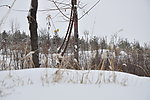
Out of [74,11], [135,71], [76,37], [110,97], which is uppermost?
[74,11]

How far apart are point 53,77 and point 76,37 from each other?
2098 millimetres

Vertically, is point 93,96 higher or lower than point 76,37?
lower

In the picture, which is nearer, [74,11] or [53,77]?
[53,77]

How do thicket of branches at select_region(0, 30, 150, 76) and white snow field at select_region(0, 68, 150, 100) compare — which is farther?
thicket of branches at select_region(0, 30, 150, 76)

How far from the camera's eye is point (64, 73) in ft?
3.48

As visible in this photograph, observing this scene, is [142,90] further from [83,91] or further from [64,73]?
[64,73]

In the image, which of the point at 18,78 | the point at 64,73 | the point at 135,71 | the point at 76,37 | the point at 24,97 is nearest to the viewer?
the point at 24,97

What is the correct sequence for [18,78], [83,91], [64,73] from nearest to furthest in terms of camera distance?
[83,91]
[18,78]
[64,73]

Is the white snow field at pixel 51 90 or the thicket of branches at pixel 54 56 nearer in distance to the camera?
the white snow field at pixel 51 90

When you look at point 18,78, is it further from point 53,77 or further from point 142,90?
point 142,90

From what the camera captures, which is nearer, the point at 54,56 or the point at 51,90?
the point at 51,90

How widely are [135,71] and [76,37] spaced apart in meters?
4.07

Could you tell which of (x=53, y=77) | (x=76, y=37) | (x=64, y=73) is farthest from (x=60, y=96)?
(x=76, y=37)

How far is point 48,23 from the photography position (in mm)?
2209
